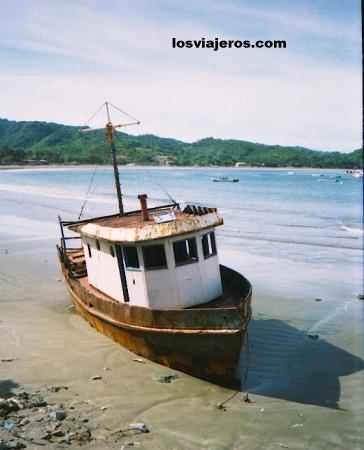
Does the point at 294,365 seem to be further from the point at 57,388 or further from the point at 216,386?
the point at 57,388

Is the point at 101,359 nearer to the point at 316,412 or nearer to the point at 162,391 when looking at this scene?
the point at 162,391

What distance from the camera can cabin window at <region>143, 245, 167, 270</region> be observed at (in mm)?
11672

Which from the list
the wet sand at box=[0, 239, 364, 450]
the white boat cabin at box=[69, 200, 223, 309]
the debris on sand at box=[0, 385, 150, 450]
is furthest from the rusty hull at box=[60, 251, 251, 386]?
the debris on sand at box=[0, 385, 150, 450]

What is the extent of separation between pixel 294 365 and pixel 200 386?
2.87 meters

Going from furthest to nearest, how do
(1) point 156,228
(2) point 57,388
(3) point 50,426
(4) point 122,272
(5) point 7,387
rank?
1. (4) point 122,272
2. (1) point 156,228
3. (2) point 57,388
4. (5) point 7,387
5. (3) point 50,426

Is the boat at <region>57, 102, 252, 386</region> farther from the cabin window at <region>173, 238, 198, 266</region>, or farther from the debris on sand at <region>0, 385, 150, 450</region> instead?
the debris on sand at <region>0, 385, 150, 450</region>

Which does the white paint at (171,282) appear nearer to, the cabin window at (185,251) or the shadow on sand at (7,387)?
the cabin window at (185,251)

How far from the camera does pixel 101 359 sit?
38.8 ft

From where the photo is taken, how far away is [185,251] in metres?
12.1

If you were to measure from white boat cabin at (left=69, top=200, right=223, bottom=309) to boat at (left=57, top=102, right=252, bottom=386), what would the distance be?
3cm

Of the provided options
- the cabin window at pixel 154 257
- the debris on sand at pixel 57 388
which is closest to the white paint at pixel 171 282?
the cabin window at pixel 154 257

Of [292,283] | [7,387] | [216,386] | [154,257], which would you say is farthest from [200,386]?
[292,283]

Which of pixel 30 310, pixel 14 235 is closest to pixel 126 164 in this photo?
pixel 14 235

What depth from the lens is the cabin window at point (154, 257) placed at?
1167cm
